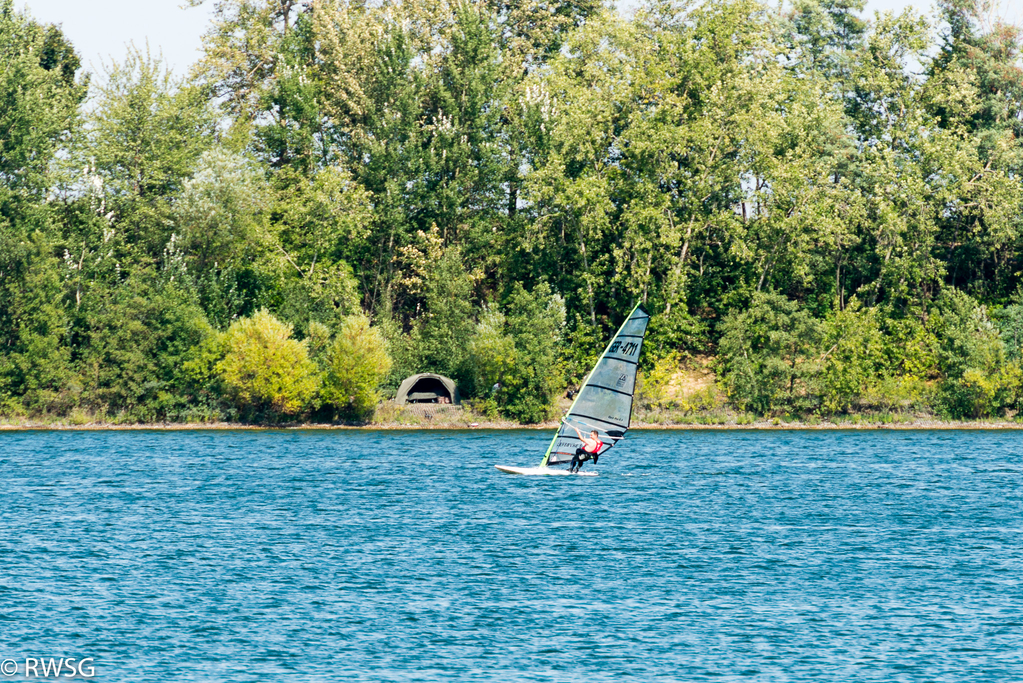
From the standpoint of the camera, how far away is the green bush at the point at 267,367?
3135 inches

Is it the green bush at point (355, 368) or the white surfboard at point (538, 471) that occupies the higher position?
the green bush at point (355, 368)

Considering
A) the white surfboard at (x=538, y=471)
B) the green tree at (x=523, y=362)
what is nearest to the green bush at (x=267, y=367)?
the green tree at (x=523, y=362)

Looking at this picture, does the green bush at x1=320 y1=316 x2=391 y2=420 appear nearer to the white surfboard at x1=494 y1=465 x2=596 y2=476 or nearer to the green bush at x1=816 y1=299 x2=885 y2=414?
the white surfboard at x1=494 y1=465 x2=596 y2=476

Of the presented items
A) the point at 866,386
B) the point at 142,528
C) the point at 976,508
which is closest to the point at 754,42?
the point at 866,386

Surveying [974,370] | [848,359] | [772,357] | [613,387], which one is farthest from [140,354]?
[974,370]

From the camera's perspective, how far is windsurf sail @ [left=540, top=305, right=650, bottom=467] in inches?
2124

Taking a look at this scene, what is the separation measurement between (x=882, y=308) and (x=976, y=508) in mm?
37310

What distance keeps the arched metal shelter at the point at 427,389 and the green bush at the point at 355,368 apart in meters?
1.90

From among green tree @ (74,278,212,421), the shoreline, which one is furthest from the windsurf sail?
green tree @ (74,278,212,421)

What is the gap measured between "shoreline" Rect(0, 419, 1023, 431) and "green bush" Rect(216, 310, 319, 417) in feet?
7.40

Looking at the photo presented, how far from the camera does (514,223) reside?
91250mm

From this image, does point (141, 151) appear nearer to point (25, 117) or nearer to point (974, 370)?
point (25, 117)

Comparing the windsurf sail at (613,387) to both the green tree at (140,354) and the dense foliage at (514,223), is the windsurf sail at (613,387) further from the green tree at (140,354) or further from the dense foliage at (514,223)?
the green tree at (140,354)

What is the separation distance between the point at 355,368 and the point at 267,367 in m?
5.12
